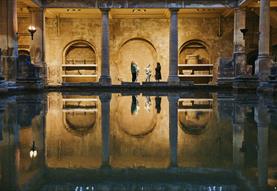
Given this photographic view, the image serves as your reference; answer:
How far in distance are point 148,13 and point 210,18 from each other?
503 cm

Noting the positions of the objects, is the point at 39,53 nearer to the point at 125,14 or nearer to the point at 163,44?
the point at 125,14

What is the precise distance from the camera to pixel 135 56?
32.1 metres

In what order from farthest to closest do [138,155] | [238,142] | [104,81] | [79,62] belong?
1. [79,62]
2. [104,81]
3. [238,142]
4. [138,155]

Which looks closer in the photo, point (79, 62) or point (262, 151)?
point (262, 151)

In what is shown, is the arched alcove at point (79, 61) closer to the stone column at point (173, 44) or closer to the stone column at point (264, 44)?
the stone column at point (173, 44)

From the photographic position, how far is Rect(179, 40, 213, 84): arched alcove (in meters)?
30.6

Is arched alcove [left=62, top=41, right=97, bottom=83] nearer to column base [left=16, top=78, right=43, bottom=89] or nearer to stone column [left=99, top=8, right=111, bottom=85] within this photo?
stone column [left=99, top=8, right=111, bottom=85]

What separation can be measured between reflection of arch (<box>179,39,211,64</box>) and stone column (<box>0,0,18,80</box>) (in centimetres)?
1557

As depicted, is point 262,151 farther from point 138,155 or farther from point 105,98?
point 105,98

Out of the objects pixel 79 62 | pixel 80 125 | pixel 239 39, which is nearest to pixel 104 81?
pixel 79 62

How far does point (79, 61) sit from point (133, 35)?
4.76 metres

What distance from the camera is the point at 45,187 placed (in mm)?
2990

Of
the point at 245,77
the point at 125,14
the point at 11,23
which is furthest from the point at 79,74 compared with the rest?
the point at 245,77

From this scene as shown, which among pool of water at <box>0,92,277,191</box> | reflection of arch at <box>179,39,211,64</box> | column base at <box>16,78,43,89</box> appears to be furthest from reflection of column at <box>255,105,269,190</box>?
reflection of arch at <box>179,39,211,64</box>
